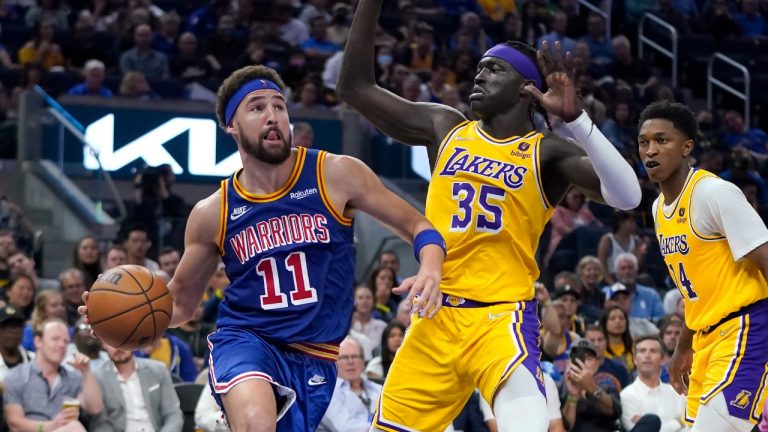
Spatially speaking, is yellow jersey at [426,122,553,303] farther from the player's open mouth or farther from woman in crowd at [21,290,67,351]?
woman in crowd at [21,290,67,351]

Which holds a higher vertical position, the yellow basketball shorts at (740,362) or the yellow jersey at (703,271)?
the yellow jersey at (703,271)

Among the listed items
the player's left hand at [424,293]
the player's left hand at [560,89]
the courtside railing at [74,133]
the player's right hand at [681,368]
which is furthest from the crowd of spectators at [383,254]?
the player's left hand at [424,293]

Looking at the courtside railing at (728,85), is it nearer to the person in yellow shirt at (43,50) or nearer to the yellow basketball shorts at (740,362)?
the person in yellow shirt at (43,50)

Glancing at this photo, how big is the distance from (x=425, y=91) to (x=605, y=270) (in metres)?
3.62

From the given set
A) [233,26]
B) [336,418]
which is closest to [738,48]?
[233,26]

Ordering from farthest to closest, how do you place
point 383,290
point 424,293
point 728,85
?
point 728,85 < point 383,290 < point 424,293

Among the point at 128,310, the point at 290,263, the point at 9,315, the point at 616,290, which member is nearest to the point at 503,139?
the point at 290,263

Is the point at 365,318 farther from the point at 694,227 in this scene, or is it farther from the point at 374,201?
the point at 374,201

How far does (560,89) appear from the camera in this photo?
640 centimetres

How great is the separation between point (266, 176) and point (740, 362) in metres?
2.45

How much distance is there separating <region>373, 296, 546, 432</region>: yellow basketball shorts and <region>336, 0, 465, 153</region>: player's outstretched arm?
991 millimetres

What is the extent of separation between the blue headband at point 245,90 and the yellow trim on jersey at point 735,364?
253 cm

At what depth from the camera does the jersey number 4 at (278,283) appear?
6.43 meters

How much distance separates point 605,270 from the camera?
15453mm
